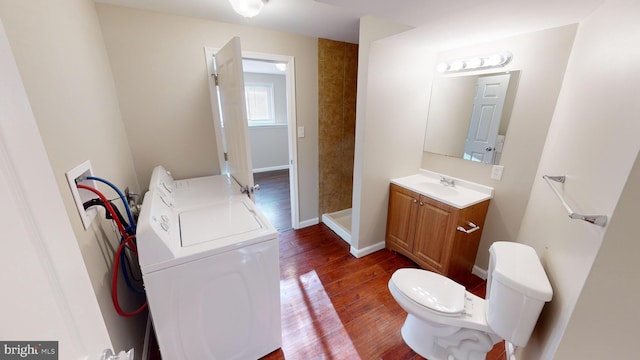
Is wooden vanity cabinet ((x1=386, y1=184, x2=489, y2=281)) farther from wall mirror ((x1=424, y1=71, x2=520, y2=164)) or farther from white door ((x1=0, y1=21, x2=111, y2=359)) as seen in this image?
white door ((x1=0, y1=21, x2=111, y2=359))

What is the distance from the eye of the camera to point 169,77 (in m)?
1.93

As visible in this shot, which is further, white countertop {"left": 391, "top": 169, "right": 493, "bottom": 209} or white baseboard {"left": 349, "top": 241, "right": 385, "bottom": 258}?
white baseboard {"left": 349, "top": 241, "right": 385, "bottom": 258}

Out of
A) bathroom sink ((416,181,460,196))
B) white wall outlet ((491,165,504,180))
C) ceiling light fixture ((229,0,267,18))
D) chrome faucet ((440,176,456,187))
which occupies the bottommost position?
bathroom sink ((416,181,460,196))

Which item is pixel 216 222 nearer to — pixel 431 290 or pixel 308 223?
pixel 431 290

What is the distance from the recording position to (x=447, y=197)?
1.95m

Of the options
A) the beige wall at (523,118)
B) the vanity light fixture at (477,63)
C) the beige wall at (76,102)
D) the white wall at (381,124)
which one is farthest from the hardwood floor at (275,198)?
the vanity light fixture at (477,63)

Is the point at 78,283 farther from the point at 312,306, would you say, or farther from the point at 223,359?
the point at 312,306

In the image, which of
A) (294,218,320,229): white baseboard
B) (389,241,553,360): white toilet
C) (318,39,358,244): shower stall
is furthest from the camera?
(294,218,320,229): white baseboard

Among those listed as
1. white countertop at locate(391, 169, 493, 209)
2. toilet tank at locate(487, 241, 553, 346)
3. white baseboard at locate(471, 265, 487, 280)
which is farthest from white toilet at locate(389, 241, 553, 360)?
white baseboard at locate(471, 265, 487, 280)

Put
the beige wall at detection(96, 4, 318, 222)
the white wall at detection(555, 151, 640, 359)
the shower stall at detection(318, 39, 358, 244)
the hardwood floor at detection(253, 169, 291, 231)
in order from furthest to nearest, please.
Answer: the hardwood floor at detection(253, 169, 291, 231) < the shower stall at detection(318, 39, 358, 244) < the beige wall at detection(96, 4, 318, 222) < the white wall at detection(555, 151, 640, 359)

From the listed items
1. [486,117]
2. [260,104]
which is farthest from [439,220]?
[260,104]

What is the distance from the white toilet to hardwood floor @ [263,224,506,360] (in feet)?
0.65

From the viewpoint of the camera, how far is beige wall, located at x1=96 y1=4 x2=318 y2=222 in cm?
176

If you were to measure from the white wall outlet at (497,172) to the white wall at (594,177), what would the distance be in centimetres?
58
